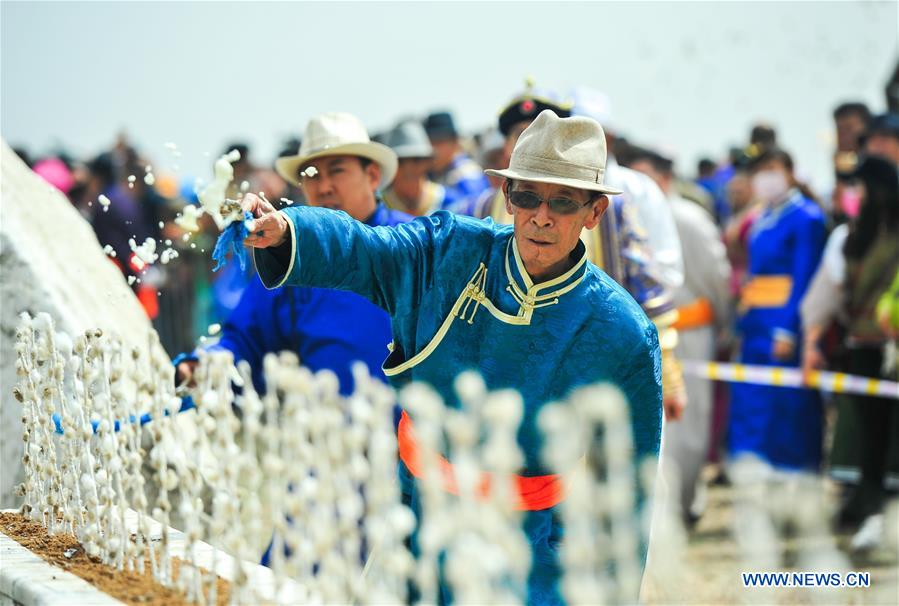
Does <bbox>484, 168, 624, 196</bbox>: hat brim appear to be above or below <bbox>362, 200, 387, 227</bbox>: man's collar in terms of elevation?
above

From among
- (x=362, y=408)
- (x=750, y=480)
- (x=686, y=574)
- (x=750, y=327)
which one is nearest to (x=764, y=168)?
(x=750, y=327)

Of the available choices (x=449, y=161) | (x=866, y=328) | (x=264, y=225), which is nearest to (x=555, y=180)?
(x=264, y=225)

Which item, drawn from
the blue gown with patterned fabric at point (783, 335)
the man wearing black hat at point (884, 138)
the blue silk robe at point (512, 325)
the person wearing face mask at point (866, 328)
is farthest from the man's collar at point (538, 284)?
the blue gown with patterned fabric at point (783, 335)

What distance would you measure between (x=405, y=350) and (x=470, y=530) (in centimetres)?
156

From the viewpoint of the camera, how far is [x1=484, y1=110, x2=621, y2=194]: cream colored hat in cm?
380

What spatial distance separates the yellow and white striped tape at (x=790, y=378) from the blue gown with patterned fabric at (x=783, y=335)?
0.05 meters

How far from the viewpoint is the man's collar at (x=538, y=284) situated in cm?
384

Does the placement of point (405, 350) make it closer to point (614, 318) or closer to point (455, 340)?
point (455, 340)

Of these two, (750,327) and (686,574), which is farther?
(750,327)

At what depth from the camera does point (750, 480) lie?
9.53m

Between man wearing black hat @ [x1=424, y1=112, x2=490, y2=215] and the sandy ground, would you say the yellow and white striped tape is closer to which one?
the sandy ground

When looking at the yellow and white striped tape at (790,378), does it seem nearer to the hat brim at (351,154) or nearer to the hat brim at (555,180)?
the hat brim at (351,154)

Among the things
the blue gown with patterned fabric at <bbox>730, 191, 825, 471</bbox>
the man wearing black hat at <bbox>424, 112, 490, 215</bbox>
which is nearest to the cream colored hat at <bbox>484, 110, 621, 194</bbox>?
the blue gown with patterned fabric at <bbox>730, 191, 825, 471</bbox>

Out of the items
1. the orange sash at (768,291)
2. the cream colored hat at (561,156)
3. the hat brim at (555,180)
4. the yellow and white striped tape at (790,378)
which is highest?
the cream colored hat at (561,156)
